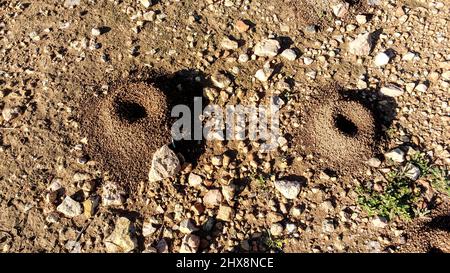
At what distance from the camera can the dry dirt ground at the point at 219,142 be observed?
3.64m

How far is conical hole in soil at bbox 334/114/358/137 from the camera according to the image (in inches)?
156

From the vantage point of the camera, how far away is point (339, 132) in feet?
12.9

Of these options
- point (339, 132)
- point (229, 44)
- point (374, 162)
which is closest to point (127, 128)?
point (229, 44)

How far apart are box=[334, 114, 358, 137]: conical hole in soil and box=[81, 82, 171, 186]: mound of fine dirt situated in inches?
63.3

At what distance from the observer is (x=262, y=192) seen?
3.79m

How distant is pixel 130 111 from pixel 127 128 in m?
0.22

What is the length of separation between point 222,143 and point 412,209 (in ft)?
5.83

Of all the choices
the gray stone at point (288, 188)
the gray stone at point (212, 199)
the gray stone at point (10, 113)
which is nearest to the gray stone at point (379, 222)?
the gray stone at point (288, 188)

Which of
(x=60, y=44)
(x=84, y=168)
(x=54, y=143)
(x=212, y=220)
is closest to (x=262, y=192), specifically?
(x=212, y=220)

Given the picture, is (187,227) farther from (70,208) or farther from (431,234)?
(431,234)

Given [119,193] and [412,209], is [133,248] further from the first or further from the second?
[412,209]

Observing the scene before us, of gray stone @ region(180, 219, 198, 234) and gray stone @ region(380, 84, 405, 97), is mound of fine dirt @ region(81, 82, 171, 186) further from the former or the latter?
gray stone @ region(380, 84, 405, 97)

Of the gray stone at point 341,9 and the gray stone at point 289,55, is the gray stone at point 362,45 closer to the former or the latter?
the gray stone at point 341,9
